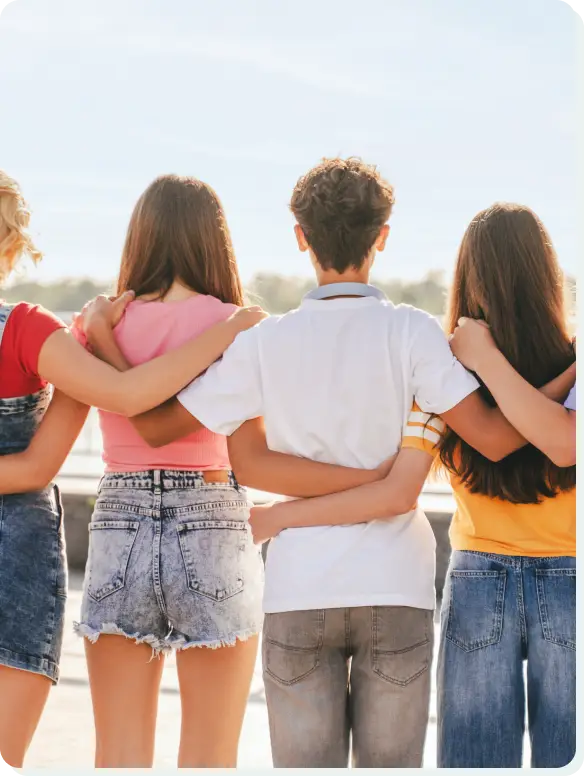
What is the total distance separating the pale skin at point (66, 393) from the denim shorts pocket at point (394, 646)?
0.39 meters

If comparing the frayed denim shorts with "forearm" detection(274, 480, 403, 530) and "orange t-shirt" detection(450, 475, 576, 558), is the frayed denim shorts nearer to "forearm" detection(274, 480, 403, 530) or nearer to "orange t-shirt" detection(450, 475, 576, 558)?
"forearm" detection(274, 480, 403, 530)

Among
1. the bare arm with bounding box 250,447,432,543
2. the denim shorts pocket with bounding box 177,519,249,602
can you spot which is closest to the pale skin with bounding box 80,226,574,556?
the bare arm with bounding box 250,447,432,543

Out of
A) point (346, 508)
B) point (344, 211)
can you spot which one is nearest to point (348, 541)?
point (346, 508)

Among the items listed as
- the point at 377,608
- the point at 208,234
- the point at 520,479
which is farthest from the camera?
the point at 208,234

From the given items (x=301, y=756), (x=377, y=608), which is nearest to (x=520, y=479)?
(x=377, y=608)

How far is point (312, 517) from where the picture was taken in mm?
2045

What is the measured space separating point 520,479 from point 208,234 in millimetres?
890

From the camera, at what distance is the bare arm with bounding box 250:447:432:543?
2.00m

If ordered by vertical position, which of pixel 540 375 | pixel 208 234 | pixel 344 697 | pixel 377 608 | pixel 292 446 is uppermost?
pixel 208 234

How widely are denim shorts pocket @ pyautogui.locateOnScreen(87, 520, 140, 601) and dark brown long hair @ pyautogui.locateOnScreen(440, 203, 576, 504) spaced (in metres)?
0.71

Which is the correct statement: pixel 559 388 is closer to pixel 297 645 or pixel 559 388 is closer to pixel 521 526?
pixel 521 526

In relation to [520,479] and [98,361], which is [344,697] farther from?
[98,361]

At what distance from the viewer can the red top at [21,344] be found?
2.19m

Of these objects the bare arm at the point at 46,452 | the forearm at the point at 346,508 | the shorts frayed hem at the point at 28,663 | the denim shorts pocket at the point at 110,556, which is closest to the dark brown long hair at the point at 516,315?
the forearm at the point at 346,508
